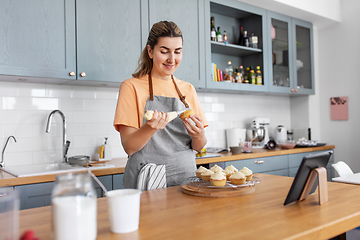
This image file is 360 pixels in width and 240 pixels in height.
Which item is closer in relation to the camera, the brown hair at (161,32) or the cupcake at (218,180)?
the cupcake at (218,180)

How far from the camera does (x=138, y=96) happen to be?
1732 mm

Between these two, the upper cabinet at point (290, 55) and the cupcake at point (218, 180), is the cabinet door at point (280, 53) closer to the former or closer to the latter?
the upper cabinet at point (290, 55)

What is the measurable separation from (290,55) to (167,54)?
2.71 meters

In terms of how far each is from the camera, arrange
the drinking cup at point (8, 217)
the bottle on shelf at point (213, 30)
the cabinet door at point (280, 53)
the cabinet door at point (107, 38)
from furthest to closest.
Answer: the cabinet door at point (280, 53)
the bottle on shelf at point (213, 30)
the cabinet door at point (107, 38)
the drinking cup at point (8, 217)

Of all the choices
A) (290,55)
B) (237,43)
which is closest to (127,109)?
(237,43)

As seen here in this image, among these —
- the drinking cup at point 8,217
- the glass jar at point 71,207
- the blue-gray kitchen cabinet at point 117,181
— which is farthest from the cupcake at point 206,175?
the blue-gray kitchen cabinet at point 117,181

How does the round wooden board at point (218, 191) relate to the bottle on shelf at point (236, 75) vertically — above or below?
below

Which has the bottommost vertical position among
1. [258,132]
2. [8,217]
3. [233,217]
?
[233,217]

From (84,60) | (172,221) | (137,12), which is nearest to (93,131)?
(84,60)

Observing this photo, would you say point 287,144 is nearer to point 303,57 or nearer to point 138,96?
point 303,57

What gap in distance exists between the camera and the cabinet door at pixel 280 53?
3.79 meters

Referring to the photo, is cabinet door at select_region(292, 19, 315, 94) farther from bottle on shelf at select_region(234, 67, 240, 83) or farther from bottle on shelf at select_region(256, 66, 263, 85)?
bottle on shelf at select_region(234, 67, 240, 83)

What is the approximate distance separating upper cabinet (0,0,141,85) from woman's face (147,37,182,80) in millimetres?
924

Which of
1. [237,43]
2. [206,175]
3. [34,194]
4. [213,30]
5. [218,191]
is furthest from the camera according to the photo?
[237,43]
